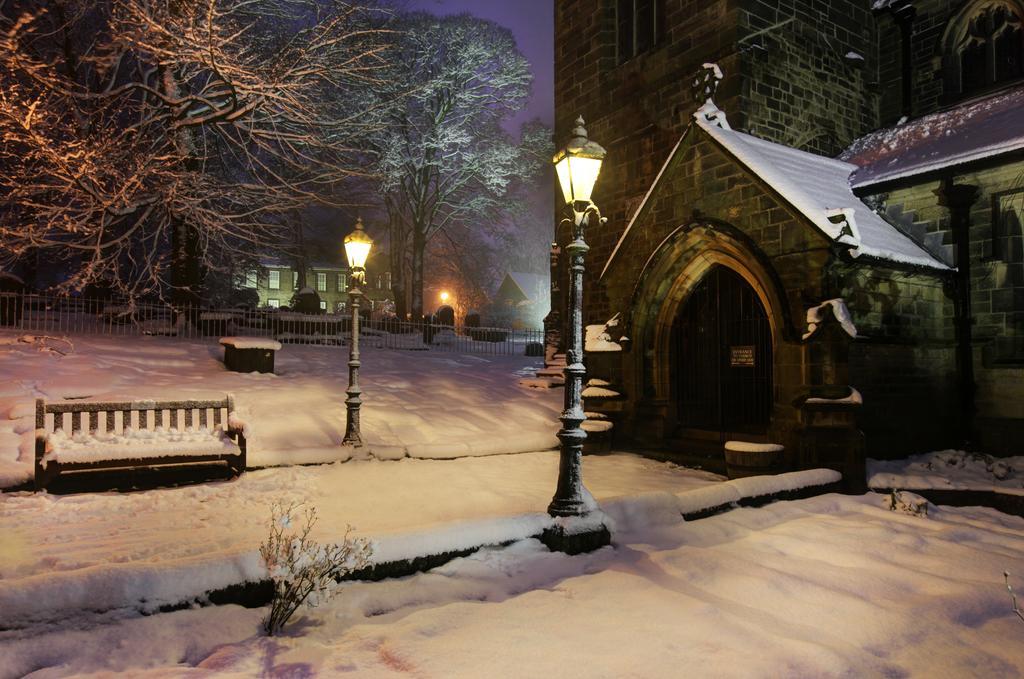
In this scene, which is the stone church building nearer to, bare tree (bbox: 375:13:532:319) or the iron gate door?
the iron gate door

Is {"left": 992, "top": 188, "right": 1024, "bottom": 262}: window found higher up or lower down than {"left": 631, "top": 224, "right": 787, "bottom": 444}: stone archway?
higher up

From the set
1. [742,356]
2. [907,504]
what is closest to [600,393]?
[742,356]

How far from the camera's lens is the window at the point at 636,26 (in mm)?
14831

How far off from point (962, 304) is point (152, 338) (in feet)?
63.7

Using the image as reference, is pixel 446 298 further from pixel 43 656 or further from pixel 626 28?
pixel 43 656

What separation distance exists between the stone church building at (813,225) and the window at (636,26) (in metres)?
0.06

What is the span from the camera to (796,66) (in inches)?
515

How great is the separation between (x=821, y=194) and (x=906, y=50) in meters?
7.61

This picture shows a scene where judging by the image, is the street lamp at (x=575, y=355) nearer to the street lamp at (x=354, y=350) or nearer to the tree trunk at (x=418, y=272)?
the street lamp at (x=354, y=350)

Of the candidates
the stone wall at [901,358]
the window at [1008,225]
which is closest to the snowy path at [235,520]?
the stone wall at [901,358]

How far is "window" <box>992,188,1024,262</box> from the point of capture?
934cm

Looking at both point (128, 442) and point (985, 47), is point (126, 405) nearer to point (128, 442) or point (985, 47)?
point (128, 442)

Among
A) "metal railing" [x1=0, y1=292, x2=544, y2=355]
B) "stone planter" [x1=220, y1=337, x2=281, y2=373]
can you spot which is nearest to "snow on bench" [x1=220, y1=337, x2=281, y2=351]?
"stone planter" [x1=220, y1=337, x2=281, y2=373]

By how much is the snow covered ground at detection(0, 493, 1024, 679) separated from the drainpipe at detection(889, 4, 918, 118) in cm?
1240
